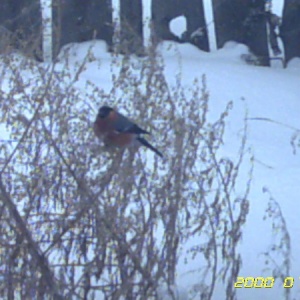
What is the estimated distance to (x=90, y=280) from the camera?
12.1ft

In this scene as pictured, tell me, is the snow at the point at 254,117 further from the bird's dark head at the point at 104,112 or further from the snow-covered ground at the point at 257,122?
the bird's dark head at the point at 104,112

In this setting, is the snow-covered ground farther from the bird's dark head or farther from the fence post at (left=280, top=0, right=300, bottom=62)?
the bird's dark head

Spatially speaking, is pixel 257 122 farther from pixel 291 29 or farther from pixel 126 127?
pixel 126 127

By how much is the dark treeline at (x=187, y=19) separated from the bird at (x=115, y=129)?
4.00 meters

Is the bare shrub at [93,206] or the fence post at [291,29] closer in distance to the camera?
the bare shrub at [93,206]

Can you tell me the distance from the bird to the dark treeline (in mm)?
3996

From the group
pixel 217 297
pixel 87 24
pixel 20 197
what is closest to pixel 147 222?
pixel 20 197

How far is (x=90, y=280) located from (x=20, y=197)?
0.42 m

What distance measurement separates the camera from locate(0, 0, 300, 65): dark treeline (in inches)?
300

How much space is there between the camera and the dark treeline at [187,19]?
7617mm

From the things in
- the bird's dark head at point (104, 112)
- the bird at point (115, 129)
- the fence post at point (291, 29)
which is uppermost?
the fence post at point (291, 29)

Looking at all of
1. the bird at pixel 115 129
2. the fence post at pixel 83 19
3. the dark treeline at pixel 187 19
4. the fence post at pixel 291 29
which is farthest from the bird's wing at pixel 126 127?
the fence post at pixel 291 29

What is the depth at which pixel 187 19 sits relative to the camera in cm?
799

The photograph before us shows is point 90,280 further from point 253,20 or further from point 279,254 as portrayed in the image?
point 253,20
